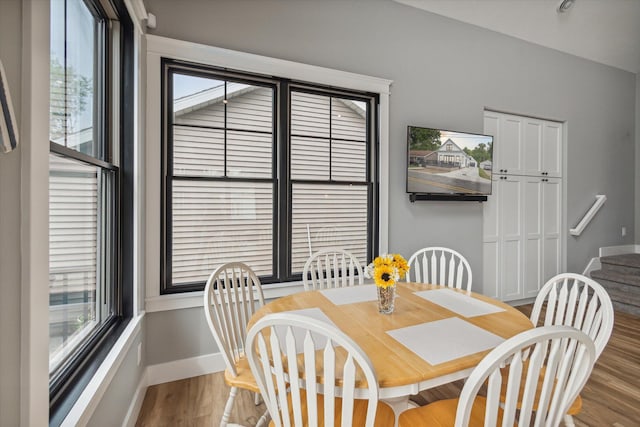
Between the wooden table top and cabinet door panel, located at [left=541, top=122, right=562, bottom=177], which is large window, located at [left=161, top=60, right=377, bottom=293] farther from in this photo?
cabinet door panel, located at [left=541, top=122, right=562, bottom=177]

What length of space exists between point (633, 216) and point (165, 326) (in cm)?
639

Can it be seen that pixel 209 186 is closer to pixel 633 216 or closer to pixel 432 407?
pixel 432 407

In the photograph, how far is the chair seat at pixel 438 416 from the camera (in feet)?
3.67

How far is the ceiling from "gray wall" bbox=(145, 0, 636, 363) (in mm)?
95

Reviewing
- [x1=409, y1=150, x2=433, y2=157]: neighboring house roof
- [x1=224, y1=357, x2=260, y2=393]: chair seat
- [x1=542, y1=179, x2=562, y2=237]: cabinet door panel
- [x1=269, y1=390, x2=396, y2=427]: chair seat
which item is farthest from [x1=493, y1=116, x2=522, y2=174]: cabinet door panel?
[x1=224, y1=357, x2=260, y2=393]: chair seat

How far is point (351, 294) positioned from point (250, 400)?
0.99 metres

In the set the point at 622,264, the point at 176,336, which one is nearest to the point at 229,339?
the point at 176,336

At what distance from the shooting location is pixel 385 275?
1438 millimetres

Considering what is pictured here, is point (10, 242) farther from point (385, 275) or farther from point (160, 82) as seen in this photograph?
point (160, 82)

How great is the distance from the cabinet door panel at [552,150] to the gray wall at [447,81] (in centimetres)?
14

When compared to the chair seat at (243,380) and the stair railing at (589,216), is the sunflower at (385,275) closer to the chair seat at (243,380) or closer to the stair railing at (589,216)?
the chair seat at (243,380)

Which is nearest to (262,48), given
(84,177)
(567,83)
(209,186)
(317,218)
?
(209,186)

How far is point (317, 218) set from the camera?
2.71 metres

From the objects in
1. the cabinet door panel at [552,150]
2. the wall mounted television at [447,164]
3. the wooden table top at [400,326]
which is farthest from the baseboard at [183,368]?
the cabinet door panel at [552,150]
